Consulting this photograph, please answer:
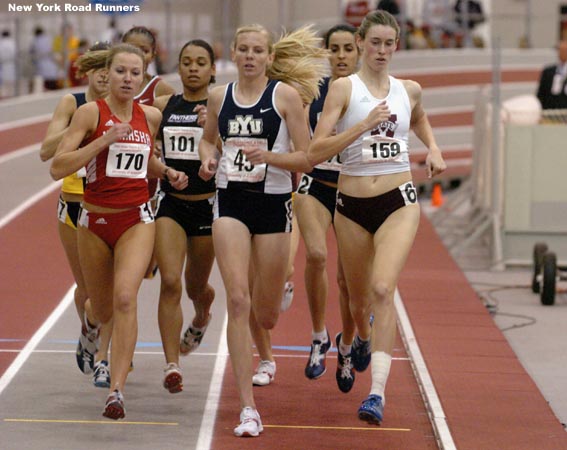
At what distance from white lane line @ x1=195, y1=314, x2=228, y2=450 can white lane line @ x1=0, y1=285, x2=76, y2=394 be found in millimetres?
1346

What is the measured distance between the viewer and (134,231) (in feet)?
27.0

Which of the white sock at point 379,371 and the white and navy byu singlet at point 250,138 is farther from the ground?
the white and navy byu singlet at point 250,138

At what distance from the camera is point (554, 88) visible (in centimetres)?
1880

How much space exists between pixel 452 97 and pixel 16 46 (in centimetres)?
1021

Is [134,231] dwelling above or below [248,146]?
below

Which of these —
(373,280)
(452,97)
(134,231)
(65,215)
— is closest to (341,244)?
(373,280)

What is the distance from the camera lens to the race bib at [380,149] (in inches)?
322

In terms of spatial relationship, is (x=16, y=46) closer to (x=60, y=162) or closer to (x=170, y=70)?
(x=170, y=70)

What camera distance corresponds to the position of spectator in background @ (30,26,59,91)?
23.7m

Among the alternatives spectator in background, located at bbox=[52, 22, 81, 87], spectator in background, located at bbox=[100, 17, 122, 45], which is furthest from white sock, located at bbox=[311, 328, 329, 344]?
spectator in background, located at bbox=[52, 22, 81, 87]

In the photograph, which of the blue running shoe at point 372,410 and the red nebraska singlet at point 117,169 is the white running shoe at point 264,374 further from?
the red nebraska singlet at point 117,169

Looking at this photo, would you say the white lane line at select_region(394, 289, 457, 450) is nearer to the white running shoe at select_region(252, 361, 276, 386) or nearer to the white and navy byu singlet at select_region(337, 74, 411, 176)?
the white running shoe at select_region(252, 361, 276, 386)

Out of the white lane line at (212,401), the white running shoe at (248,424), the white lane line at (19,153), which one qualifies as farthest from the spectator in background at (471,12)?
the white running shoe at (248,424)

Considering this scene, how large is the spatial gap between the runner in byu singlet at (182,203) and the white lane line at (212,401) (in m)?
0.26
